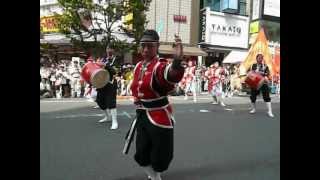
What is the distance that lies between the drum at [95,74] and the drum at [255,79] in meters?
2.66

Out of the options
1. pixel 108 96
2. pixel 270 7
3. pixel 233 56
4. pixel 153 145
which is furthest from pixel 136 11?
pixel 233 56

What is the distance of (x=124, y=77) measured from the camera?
6.21 meters

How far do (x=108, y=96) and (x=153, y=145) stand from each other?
3070mm

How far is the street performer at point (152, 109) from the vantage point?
327 cm

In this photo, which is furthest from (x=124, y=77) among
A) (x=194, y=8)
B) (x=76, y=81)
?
(x=76, y=81)

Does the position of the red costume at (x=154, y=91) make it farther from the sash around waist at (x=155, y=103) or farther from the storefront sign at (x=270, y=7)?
the storefront sign at (x=270, y=7)

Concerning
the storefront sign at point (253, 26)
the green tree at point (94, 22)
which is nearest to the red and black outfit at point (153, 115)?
the green tree at point (94, 22)

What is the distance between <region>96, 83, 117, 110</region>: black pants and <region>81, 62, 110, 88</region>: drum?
969mm

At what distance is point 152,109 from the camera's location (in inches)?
132

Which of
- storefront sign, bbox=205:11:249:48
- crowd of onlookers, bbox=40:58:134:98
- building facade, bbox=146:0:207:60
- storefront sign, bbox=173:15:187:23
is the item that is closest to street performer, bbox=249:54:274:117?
building facade, bbox=146:0:207:60

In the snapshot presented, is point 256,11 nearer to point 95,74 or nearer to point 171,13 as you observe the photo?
point 171,13

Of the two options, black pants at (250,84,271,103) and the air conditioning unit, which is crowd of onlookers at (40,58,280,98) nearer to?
black pants at (250,84,271,103)
